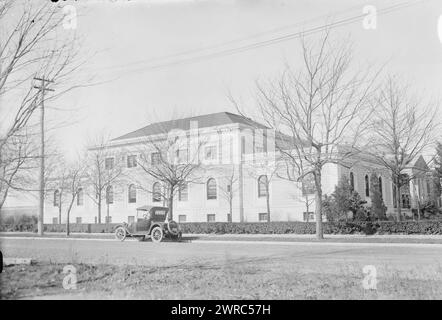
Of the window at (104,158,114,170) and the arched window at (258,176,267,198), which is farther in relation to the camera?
the arched window at (258,176,267,198)

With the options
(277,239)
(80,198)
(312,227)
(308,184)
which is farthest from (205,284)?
(308,184)

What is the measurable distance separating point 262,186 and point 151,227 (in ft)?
22.4

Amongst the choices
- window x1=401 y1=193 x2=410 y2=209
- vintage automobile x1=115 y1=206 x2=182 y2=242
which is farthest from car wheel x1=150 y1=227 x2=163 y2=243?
window x1=401 y1=193 x2=410 y2=209

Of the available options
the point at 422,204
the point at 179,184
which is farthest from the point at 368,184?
the point at 179,184

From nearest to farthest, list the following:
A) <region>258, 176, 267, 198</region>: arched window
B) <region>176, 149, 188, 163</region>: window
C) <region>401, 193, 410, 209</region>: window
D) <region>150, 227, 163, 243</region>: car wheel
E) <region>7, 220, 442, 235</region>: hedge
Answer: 1. <region>176, 149, 188, 163</region>: window
2. <region>150, 227, 163, 243</region>: car wheel
3. <region>7, 220, 442, 235</region>: hedge
4. <region>258, 176, 267, 198</region>: arched window
5. <region>401, 193, 410, 209</region>: window

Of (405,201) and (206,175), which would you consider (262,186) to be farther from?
(405,201)

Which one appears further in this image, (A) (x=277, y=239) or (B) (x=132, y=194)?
(A) (x=277, y=239)

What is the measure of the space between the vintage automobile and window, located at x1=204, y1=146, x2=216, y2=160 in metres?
2.72

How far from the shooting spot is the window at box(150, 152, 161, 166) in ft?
49.0

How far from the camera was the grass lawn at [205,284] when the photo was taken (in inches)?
249

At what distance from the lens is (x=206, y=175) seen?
56.0ft

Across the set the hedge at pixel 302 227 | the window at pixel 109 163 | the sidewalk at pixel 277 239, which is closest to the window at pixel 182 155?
the window at pixel 109 163

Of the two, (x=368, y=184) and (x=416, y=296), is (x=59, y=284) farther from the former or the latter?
(x=368, y=184)

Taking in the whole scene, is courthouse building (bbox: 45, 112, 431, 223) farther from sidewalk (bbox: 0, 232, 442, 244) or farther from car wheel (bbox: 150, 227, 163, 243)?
car wheel (bbox: 150, 227, 163, 243)
